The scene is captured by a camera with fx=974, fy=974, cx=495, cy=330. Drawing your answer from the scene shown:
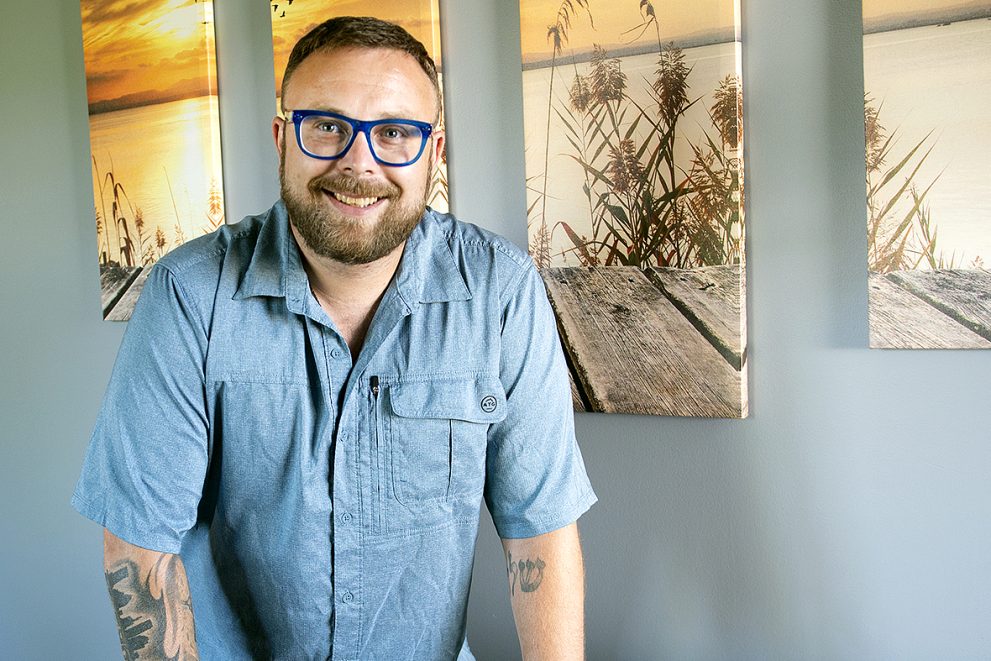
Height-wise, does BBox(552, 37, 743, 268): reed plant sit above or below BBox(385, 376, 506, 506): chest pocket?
above

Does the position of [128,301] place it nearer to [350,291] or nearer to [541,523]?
[350,291]

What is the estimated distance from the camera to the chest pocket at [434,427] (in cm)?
142

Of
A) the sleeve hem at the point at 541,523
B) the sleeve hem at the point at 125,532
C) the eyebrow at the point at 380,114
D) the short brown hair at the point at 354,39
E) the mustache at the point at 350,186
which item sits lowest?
the sleeve hem at the point at 541,523

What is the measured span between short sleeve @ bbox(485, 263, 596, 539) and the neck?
0.19m

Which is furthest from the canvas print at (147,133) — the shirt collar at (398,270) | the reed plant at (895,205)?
the reed plant at (895,205)

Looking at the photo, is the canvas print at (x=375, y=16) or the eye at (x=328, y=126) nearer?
the eye at (x=328, y=126)

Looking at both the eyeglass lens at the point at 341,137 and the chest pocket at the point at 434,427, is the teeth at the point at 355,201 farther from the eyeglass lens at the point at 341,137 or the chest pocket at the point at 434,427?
the chest pocket at the point at 434,427

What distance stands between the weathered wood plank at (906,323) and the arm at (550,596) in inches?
22.2

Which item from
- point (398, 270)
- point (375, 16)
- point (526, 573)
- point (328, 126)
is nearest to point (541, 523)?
point (526, 573)

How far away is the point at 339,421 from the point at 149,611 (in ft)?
1.20

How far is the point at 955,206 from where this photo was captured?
1437 millimetres

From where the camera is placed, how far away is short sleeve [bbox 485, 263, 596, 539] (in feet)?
4.71

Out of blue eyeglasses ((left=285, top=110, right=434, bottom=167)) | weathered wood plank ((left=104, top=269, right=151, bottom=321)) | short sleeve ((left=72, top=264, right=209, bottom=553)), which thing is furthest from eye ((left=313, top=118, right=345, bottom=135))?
weathered wood plank ((left=104, top=269, right=151, bottom=321))

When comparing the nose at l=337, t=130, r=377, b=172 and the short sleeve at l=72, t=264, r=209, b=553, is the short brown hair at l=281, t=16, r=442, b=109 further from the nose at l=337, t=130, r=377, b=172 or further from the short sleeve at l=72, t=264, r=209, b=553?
the short sleeve at l=72, t=264, r=209, b=553
